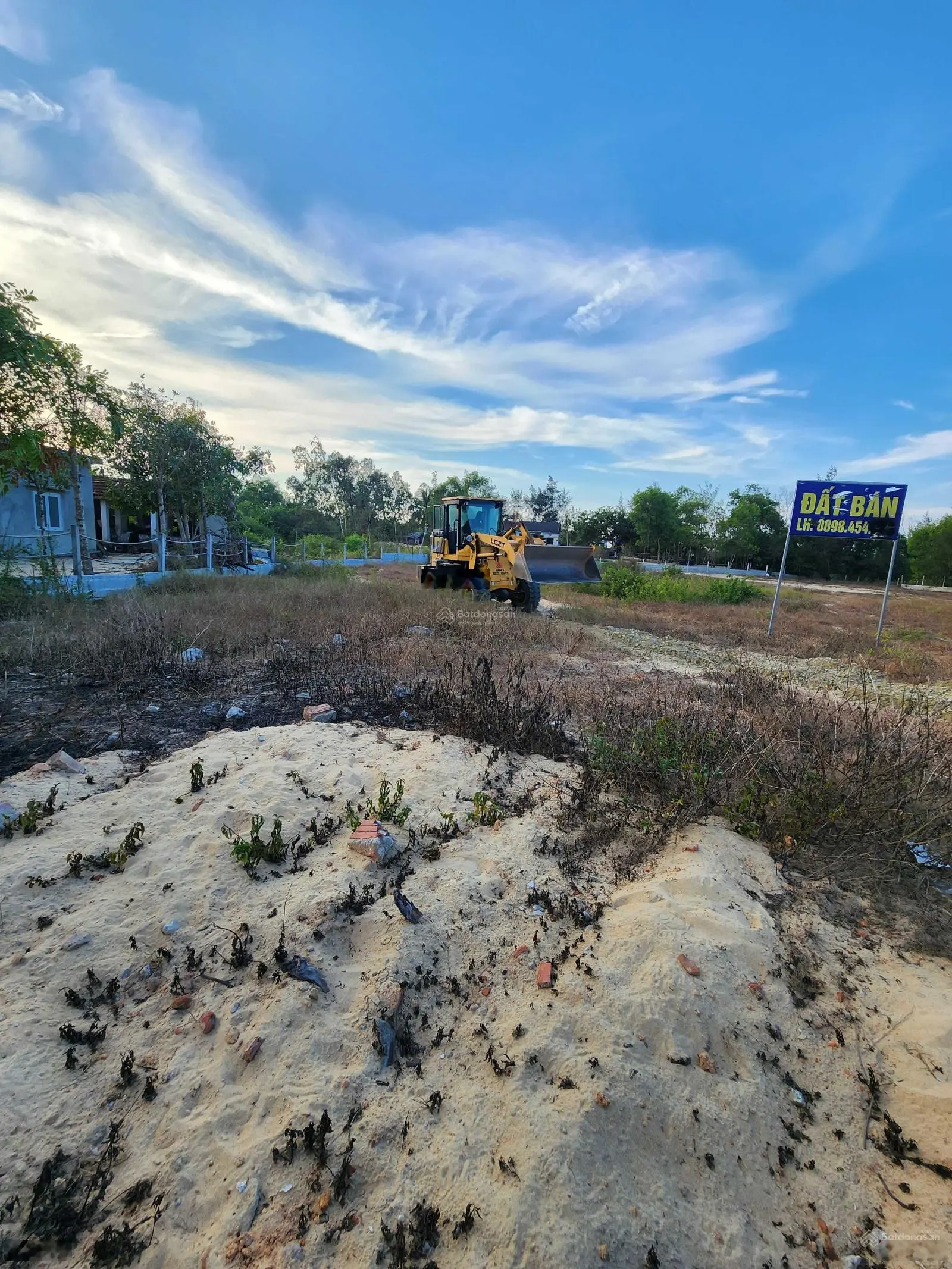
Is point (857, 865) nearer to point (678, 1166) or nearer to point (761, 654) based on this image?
point (678, 1166)

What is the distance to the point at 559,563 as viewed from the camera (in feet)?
37.5

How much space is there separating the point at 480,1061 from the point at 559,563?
10.2m

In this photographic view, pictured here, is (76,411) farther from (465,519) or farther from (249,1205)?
(249,1205)

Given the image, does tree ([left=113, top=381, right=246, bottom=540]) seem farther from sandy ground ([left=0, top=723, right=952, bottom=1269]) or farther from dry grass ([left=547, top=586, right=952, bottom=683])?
sandy ground ([left=0, top=723, right=952, bottom=1269])

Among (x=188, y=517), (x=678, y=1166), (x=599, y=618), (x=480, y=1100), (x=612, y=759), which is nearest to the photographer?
(x=678, y=1166)

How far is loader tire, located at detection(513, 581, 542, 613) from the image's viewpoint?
11.4m

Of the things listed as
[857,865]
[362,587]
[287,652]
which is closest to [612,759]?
[857,865]

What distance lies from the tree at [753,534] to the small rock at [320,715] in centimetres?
4747

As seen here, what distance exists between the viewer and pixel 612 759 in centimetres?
361

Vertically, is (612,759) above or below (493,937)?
above

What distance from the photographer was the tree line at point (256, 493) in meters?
7.34

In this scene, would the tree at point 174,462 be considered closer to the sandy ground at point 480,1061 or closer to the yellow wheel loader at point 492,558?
the yellow wheel loader at point 492,558

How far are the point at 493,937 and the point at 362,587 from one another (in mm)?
10526

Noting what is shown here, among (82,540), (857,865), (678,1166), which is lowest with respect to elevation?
(678,1166)
